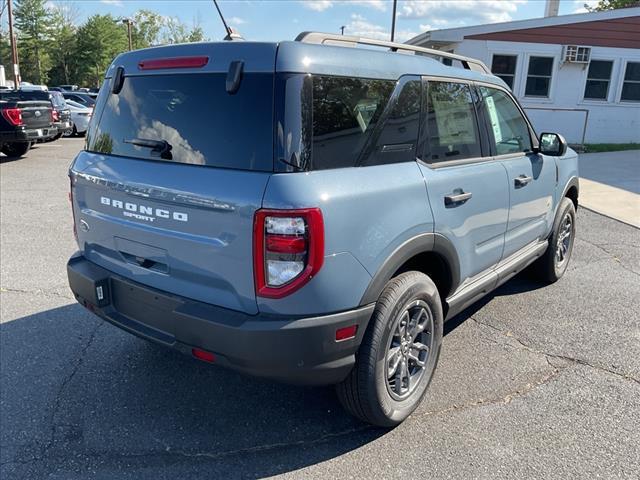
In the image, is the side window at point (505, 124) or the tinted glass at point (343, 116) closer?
the tinted glass at point (343, 116)

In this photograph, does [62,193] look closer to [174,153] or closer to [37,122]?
[37,122]

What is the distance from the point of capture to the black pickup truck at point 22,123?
12039 mm

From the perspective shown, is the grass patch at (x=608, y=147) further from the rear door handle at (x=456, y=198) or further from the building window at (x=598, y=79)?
the rear door handle at (x=456, y=198)

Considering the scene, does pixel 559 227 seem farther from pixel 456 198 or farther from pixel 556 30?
pixel 556 30

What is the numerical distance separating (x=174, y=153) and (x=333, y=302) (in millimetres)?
1055

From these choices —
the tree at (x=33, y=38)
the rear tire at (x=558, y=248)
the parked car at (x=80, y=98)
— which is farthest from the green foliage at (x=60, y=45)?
the rear tire at (x=558, y=248)

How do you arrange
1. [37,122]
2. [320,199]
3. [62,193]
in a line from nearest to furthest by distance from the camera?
1. [320,199]
2. [62,193]
3. [37,122]

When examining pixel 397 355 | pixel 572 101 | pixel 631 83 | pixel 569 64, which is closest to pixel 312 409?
pixel 397 355

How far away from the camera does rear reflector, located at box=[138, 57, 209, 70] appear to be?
2.51 metres

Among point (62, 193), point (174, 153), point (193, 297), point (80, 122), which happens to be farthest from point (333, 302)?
point (80, 122)

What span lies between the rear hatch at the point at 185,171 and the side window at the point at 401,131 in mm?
617

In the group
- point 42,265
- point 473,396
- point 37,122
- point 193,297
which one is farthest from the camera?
point 37,122

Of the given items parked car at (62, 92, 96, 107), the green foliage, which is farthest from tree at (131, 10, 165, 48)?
parked car at (62, 92, 96, 107)

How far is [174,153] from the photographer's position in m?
2.56
